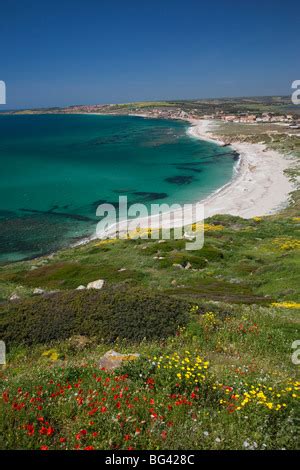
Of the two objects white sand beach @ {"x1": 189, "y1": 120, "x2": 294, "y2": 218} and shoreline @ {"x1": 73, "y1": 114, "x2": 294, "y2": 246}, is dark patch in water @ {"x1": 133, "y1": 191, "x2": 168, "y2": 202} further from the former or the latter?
white sand beach @ {"x1": 189, "y1": 120, "x2": 294, "y2": 218}

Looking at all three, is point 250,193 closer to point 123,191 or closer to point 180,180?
point 180,180

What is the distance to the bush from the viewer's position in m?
13.5

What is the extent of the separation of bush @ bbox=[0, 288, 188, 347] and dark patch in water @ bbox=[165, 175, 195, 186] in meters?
79.8

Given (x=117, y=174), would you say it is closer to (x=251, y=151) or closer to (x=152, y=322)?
(x=251, y=151)

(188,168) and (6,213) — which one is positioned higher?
(188,168)

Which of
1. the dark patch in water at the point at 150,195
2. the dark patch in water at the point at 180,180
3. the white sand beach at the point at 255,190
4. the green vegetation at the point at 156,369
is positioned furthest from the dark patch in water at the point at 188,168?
the green vegetation at the point at 156,369

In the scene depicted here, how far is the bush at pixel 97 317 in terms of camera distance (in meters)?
13.5

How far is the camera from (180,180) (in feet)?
323

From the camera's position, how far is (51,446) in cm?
Answer: 631

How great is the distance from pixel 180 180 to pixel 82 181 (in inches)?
1105

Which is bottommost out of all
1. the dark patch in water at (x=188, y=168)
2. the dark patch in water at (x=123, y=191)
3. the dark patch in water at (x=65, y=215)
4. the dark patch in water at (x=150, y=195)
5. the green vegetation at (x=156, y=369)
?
the dark patch in water at (x=65, y=215)

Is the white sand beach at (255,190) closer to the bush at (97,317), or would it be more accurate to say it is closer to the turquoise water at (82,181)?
the turquoise water at (82,181)

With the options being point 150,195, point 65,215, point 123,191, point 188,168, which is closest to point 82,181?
point 123,191

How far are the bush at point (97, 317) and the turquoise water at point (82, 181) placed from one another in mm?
36619
